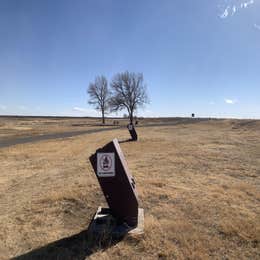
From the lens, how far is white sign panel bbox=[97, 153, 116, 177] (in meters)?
3.72

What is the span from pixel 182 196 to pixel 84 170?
382 centimetres

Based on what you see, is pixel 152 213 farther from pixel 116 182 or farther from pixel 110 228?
pixel 116 182

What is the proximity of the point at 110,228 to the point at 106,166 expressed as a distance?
95 centimetres

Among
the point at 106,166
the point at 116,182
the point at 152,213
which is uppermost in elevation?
the point at 106,166

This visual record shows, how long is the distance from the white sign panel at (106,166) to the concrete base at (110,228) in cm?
81

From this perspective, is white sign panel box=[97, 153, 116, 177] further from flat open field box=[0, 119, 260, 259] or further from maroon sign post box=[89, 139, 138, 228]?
flat open field box=[0, 119, 260, 259]

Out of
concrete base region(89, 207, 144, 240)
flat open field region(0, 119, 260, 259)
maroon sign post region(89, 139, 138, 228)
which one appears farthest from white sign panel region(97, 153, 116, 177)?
flat open field region(0, 119, 260, 259)

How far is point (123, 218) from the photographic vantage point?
156 inches

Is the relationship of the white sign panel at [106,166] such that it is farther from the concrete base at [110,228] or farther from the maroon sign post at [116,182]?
the concrete base at [110,228]

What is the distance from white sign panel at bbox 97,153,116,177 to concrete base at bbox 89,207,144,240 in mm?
809

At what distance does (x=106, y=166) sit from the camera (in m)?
3.72

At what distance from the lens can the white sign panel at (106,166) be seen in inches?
146

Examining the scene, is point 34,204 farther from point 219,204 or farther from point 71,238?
point 219,204

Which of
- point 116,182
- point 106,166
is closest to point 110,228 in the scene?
→ point 116,182
